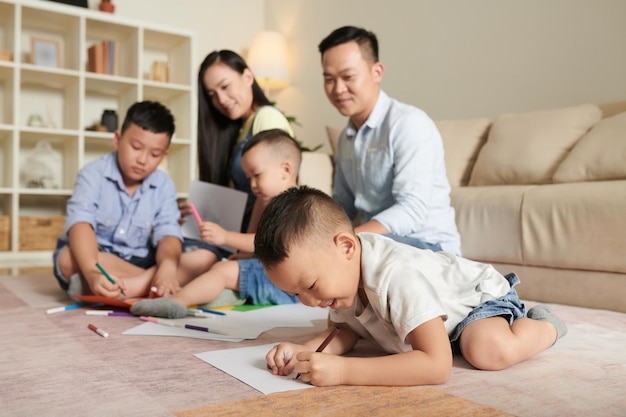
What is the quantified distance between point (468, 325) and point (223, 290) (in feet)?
2.87

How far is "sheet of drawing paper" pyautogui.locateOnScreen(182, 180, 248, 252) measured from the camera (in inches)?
72.0

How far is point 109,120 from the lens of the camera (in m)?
3.92

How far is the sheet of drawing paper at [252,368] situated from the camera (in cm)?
89

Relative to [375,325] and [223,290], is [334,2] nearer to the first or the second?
[223,290]

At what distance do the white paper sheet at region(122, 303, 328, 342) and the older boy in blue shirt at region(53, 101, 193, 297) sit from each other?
278 mm

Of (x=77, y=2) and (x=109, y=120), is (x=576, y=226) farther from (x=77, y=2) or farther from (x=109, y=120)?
(x=77, y=2)

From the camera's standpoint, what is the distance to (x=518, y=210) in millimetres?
1948

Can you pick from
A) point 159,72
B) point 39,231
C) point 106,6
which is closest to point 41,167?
point 39,231

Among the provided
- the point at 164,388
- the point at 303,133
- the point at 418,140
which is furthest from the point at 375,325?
the point at 303,133

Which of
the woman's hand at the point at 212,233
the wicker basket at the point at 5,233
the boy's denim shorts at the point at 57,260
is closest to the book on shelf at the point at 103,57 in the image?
the wicker basket at the point at 5,233

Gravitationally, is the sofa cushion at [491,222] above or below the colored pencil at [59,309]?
above

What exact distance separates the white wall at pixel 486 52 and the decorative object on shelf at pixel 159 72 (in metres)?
1.04

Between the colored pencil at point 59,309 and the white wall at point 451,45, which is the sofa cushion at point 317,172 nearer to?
the white wall at point 451,45

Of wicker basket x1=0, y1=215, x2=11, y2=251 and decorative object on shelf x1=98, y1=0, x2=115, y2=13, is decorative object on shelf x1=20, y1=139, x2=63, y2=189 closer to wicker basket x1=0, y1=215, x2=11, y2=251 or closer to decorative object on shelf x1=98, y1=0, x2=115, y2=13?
wicker basket x1=0, y1=215, x2=11, y2=251
